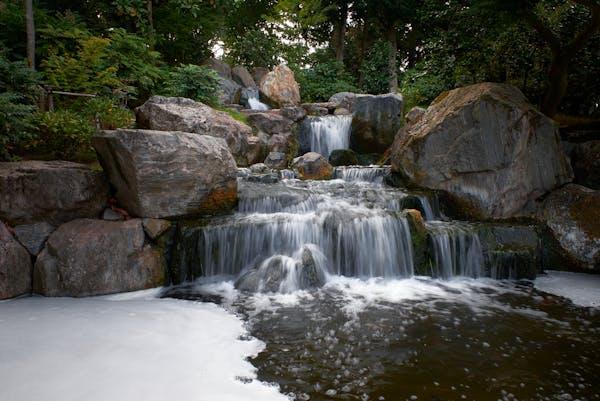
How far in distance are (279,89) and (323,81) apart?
15.6 ft

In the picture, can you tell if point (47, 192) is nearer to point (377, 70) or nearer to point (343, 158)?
point (343, 158)

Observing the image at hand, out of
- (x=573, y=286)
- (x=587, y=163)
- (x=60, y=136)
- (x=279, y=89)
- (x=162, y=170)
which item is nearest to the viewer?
(x=573, y=286)

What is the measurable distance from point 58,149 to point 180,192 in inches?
105

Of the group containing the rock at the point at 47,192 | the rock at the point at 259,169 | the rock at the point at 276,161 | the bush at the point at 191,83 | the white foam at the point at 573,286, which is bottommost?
the white foam at the point at 573,286

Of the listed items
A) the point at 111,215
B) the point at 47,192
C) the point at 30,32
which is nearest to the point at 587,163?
the point at 111,215

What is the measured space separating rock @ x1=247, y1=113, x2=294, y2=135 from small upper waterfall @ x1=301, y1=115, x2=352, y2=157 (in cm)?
76

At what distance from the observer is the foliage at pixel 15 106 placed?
19.6 feet

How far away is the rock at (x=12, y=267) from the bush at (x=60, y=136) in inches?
81.3

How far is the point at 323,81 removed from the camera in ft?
66.2

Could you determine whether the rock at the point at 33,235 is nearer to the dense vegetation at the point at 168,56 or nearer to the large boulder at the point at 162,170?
the large boulder at the point at 162,170

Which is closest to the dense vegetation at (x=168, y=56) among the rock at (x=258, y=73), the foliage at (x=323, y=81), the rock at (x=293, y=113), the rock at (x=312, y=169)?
the rock at (x=293, y=113)

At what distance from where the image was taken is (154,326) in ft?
14.4

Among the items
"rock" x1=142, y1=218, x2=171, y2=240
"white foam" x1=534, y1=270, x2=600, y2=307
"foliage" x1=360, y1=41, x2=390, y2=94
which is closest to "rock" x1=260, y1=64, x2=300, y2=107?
"foliage" x1=360, y1=41, x2=390, y2=94

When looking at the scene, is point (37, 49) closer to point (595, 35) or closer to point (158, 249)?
point (158, 249)
